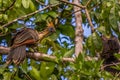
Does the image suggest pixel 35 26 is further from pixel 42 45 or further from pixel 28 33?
pixel 28 33

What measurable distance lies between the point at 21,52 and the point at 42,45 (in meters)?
0.47

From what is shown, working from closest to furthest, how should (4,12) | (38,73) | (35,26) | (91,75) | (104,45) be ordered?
(91,75)
(38,73)
(104,45)
(4,12)
(35,26)

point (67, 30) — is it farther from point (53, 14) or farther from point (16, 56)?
point (16, 56)

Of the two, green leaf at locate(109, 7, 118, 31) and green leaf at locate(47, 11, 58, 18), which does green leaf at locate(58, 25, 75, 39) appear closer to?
green leaf at locate(47, 11, 58, 18)

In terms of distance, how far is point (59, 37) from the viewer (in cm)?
360

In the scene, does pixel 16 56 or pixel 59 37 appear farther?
pixel 59 37

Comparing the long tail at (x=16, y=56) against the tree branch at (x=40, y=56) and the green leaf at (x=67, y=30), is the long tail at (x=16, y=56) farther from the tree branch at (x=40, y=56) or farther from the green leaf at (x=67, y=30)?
the green leaf at (x=67, y=30)

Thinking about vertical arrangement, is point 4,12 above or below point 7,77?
above

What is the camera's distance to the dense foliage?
2.38m

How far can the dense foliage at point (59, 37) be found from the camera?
7.82 ft

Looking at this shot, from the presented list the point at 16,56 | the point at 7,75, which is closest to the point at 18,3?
the point at 16,56

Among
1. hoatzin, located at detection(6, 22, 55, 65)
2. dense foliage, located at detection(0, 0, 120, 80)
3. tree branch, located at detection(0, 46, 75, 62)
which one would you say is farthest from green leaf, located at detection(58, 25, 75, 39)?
tree branch, located at detection(0, 46, 75, 62)

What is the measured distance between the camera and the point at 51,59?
2.76 metres

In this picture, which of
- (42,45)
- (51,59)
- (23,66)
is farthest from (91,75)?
(42,45)
